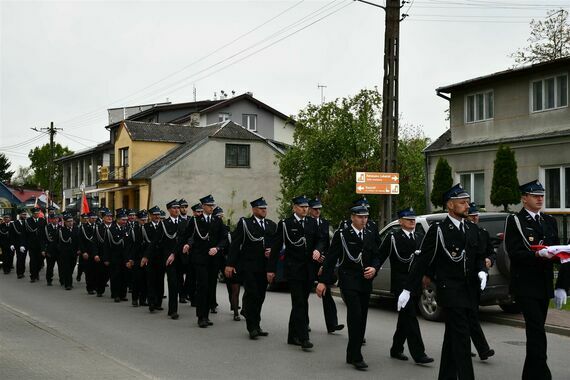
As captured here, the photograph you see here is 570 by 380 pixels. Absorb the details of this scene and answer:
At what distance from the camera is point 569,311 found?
13508 millimetres

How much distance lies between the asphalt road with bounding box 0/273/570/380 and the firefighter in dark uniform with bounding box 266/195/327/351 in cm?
34

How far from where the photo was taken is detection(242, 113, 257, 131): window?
5891cm

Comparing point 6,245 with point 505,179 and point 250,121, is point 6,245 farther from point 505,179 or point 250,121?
point 250,121

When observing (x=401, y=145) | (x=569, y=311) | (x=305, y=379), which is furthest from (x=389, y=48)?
(x=401, y=145)

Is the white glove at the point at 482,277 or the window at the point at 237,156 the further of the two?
the window at the point at 237,156

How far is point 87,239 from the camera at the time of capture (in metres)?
18.9

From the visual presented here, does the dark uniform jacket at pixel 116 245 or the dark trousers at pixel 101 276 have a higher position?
the dark uniform jacket at pixel 116 245

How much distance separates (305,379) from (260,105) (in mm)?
51942

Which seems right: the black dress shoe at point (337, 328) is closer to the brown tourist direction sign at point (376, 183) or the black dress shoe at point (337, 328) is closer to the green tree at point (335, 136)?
the brown tourist direction sign at point (376, 183)

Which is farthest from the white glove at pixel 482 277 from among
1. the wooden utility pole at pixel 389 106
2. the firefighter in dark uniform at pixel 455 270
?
the wooden utility pole at pixel 389 106

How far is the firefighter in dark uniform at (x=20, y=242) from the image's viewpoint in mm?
22625

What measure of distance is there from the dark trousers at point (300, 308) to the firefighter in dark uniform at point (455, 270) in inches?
107

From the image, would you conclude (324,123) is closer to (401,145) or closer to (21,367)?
(401,145)

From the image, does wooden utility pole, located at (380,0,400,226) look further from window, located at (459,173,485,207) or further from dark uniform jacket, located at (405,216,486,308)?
dark uniform jacket, located at (405,216,486,308)
